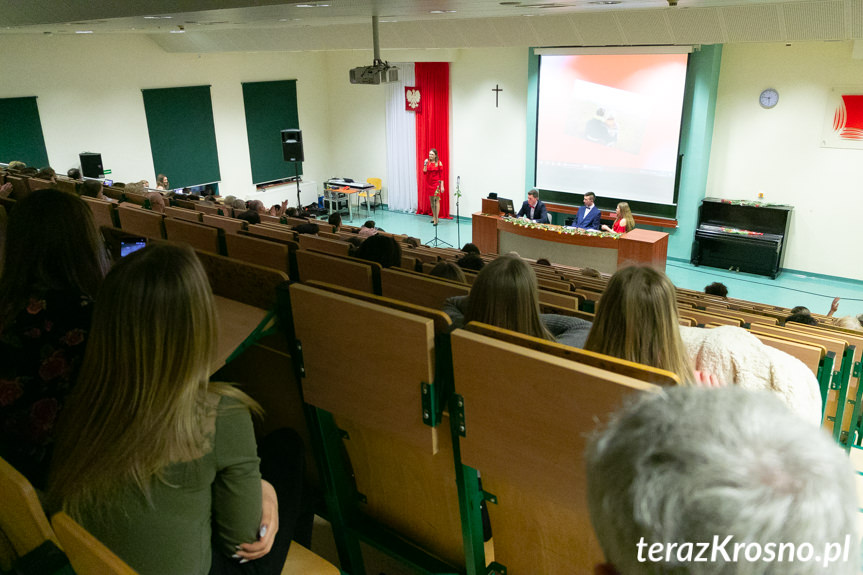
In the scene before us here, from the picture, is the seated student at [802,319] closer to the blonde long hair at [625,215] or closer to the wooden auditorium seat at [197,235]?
the blonde long hair at [625,215]

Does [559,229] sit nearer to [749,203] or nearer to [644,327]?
[749,203]

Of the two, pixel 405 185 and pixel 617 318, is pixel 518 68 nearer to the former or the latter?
pixel 405 185

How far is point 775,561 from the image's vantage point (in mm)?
621

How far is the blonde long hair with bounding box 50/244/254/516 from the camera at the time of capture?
1269mm

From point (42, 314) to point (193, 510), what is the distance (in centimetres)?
84

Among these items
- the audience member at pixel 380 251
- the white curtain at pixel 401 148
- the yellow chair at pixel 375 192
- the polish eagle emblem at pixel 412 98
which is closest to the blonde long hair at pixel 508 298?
the audience member at pixel 380 251

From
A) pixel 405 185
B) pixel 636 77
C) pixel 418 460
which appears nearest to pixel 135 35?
pixel 405 185

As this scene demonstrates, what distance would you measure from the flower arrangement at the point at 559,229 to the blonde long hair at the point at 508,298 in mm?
6389

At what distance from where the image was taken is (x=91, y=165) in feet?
30.5

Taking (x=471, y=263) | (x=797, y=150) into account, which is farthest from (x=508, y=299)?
(x=797, y=150)

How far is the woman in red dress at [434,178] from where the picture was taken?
11211 mm

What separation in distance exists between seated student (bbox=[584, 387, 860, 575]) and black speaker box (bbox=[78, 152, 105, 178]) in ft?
34.1

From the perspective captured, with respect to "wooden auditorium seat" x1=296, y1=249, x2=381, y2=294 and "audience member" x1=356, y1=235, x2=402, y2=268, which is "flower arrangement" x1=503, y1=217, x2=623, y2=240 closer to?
"audience member" x1=356, y1=235, x2=402, y2=268

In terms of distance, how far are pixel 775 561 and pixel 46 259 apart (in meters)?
2.09
